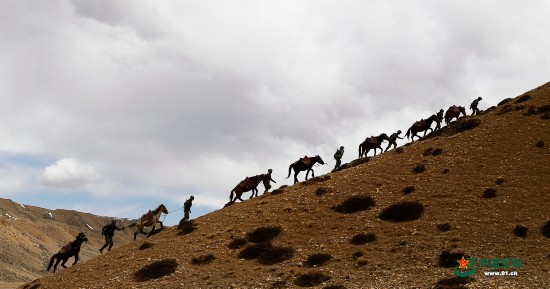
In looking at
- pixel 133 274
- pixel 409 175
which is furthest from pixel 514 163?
pixel 133 274

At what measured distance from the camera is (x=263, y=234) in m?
38.4

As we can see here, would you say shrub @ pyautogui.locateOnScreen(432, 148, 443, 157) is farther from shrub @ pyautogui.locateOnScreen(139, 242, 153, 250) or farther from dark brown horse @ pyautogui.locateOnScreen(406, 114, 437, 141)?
shrub @ pyautogui.locateOnScreen(139, 242, 153, 250)

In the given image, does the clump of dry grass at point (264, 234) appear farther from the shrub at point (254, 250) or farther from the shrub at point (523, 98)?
the shrub at point (523, 98)

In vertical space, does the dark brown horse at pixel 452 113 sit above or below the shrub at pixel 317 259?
above

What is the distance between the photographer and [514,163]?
43.1 m

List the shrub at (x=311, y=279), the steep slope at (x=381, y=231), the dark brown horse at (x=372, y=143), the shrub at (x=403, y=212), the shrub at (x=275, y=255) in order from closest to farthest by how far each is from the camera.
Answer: the shrub at (x=311, y=279) < the steep slope at (x=381, y=231) < the shrub at (x=275, y=255) < the shrub at (x=403, y=212) < the dark brown horse at (x=372, y=143)

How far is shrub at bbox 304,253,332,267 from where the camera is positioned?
3196 cm

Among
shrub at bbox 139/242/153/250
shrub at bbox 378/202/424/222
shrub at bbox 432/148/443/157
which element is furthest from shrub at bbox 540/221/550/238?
shrub at bbox 139/242/153/250

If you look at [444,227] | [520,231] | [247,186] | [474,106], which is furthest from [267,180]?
[474,106]

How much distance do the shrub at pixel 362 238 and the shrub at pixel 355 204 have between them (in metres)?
5.46

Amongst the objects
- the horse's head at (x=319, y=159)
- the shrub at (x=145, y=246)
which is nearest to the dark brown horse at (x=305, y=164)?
the horse's head at (x=319, y=159)

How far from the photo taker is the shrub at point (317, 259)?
3196cm

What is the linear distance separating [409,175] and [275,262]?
18561mm

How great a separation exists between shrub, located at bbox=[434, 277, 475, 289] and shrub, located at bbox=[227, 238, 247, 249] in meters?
16.6
